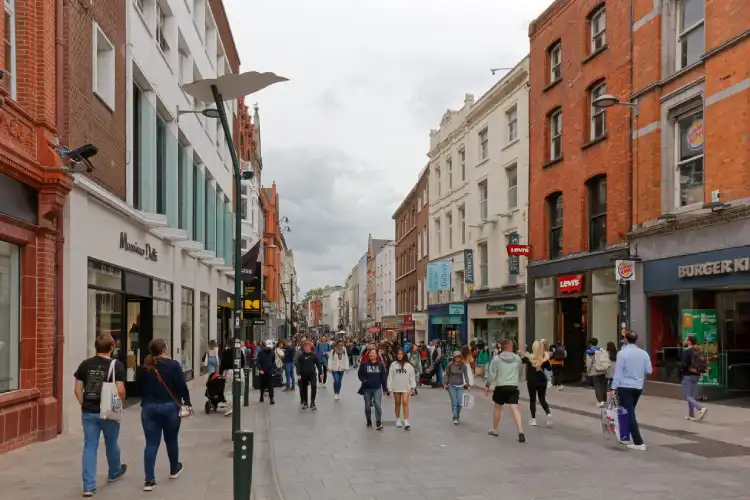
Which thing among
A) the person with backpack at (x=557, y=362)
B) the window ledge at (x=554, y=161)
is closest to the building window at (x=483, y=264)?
the window ledge at (x=554, y=161)

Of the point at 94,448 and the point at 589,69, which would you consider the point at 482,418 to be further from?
the point at 589,69

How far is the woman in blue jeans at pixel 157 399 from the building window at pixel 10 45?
5413mm

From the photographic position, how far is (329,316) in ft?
579

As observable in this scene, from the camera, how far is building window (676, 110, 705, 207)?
17.7 metres

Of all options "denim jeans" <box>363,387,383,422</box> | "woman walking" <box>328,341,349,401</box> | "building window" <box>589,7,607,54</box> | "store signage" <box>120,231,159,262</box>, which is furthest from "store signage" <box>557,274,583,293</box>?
"store signage" <box>120,231,159,262</box>

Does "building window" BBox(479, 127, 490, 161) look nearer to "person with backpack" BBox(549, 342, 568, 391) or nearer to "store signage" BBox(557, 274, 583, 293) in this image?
"store signage" BBox(557, 274, 583, 293)

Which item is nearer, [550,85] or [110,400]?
[110,400]

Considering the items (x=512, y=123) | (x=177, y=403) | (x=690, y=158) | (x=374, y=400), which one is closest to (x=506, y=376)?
(x=374, y=400)

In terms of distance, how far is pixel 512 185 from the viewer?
30.2 m

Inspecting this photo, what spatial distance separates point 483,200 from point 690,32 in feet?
52.9

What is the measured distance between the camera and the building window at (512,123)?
97.9 ft

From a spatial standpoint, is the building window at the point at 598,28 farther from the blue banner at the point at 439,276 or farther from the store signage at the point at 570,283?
the blue banner at the point at 439,276

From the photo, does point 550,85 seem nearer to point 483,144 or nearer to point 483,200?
point 483,144

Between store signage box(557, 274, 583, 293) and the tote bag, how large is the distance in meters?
17.8
